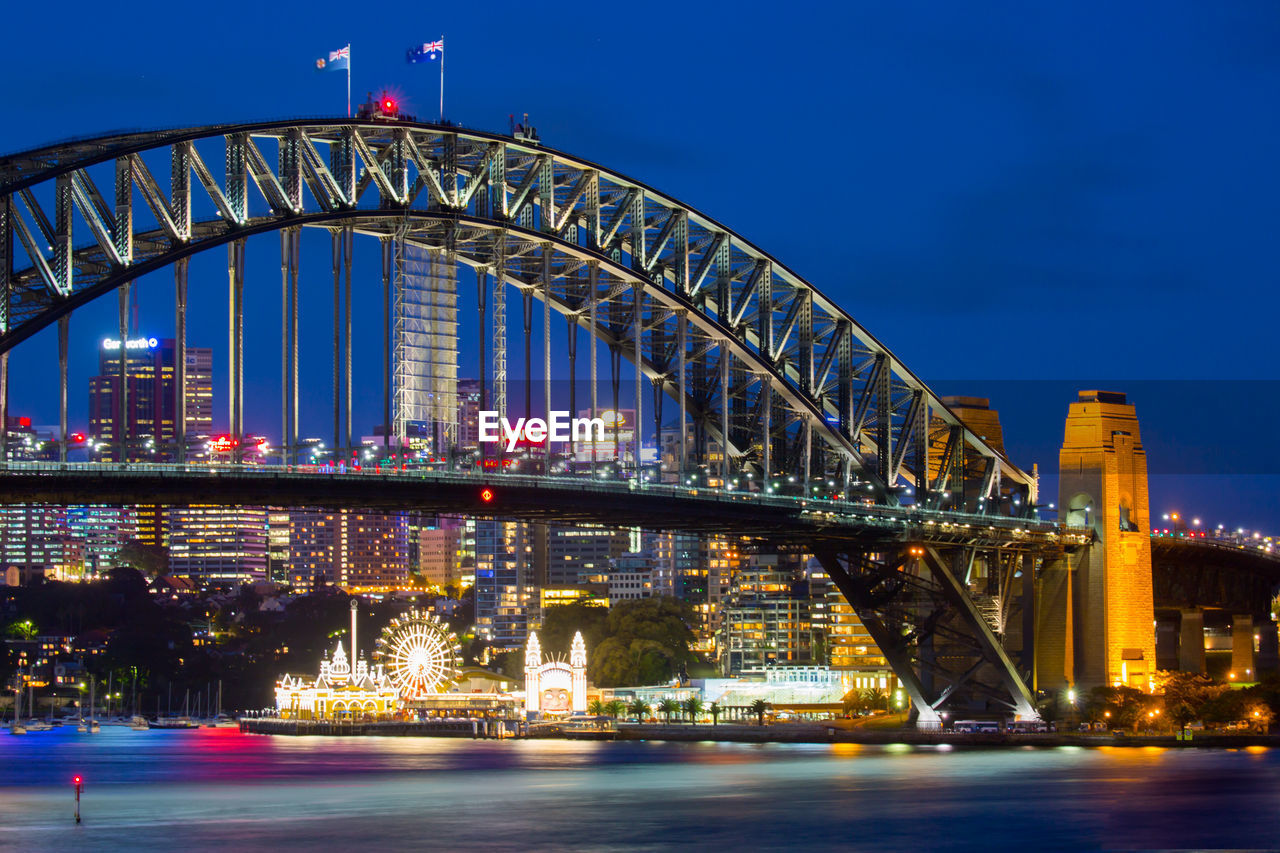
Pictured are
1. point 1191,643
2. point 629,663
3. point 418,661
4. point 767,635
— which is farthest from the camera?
point 767,635

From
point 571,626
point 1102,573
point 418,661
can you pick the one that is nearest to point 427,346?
point 1102,573

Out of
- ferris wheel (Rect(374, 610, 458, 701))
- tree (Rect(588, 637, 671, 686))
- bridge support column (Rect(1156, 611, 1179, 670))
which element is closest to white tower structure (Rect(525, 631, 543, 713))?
ferris wheel (Rect(374, 610, 458, 701))

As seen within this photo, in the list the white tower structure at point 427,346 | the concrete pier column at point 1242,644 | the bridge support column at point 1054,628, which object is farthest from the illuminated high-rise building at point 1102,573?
the concrete pier column at point 1242,644

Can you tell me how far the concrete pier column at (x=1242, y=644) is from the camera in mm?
137125

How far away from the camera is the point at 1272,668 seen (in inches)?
5256

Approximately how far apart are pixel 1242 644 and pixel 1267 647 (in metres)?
1.71

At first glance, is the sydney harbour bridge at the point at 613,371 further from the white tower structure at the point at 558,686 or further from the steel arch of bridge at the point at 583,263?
the white tower structure at the point at 558,686

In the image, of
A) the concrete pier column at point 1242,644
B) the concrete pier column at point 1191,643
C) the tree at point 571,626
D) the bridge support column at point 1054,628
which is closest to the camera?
the bridge support column at point 1054,628

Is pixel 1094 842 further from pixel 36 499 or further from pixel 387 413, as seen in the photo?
pixel 36 499

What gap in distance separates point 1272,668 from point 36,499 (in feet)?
307

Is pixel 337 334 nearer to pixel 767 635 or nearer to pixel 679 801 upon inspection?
pixel 679 801

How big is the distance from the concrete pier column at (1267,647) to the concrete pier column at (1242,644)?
613 mm

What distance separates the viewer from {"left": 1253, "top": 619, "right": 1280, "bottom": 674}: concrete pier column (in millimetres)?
135875

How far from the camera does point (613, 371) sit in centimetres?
8856
